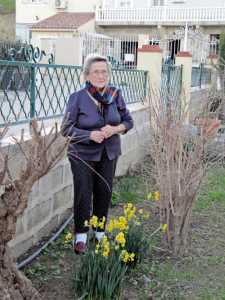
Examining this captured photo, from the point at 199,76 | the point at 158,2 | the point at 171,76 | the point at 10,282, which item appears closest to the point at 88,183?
the point at 10,282

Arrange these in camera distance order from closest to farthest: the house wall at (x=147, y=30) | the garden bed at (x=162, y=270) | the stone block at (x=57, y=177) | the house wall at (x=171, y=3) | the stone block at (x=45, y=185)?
the garden bed at (x=162, y=270) → the stone block at (x=45, y=185) → the stone block at (x=57, y=177) → the house wall at (x=147, y=30) → the house wall at (x=171, y=3)

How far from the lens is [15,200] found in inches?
88.5

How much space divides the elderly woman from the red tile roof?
24.4 m

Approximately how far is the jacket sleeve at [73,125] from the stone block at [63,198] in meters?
0.96

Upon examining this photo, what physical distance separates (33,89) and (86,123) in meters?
0.75

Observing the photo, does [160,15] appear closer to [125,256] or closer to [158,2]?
[158,2]

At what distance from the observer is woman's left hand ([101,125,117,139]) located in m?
3.42

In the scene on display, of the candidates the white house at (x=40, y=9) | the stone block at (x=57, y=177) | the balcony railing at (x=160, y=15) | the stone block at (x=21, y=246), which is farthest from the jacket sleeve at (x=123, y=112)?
the white house at (x=40, y=9)

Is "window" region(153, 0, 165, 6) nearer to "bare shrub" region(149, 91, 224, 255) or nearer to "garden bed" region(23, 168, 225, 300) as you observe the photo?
"garden bed" region(23, 168, 225, 300)

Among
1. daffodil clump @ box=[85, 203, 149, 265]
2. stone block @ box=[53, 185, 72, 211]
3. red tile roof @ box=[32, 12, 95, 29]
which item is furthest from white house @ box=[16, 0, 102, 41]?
daffodil clump @ box=[85, 203, 149, 265]

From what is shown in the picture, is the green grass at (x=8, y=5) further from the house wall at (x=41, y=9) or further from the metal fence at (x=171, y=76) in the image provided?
the metal fence at (x=171, y=76)

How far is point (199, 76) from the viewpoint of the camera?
12.1 meters

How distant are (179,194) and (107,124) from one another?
817mm

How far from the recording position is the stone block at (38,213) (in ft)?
12.2
